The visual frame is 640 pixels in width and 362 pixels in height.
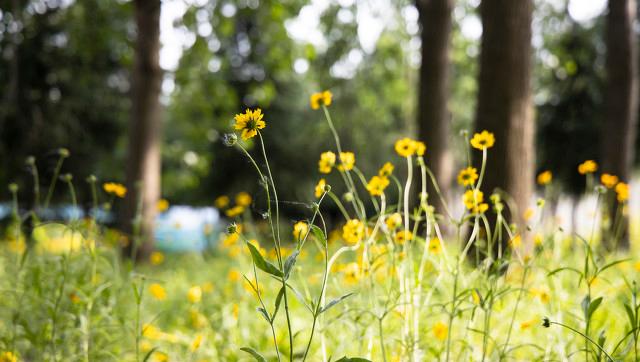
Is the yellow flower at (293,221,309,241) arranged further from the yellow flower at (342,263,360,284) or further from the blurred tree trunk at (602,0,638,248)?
the blurred tree trunk at (602,0,638,248)

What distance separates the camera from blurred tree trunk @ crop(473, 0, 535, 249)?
3240 mm

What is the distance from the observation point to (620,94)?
220 inches

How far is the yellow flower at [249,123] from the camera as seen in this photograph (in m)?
1.07

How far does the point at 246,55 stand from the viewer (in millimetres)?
12195

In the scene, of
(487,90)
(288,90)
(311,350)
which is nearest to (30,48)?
(288,90)

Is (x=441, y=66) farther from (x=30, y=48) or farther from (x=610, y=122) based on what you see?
(x=30, y=48)

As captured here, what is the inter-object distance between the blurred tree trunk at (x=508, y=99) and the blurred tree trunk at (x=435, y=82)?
1556mm

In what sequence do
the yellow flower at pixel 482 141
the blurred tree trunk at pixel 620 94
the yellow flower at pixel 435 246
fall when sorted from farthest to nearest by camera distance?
1. the blurred tree trunk at pixel 620 94
2. the yellow flower at pixel 435 246
3. the yellow flower at pixel 482 141

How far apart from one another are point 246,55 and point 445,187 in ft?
26.4

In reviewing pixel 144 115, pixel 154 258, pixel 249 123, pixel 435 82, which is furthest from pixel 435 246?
pixel 144 115

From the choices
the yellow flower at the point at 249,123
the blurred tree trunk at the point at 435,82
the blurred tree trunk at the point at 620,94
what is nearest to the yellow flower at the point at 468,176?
the yellow flower at the point at 249,123

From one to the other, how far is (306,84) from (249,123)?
40.1ft

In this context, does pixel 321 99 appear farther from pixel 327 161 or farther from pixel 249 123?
pixel 249 123

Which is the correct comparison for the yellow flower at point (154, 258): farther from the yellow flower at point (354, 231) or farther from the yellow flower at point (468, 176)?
the yellow flower at point (468, 176)
